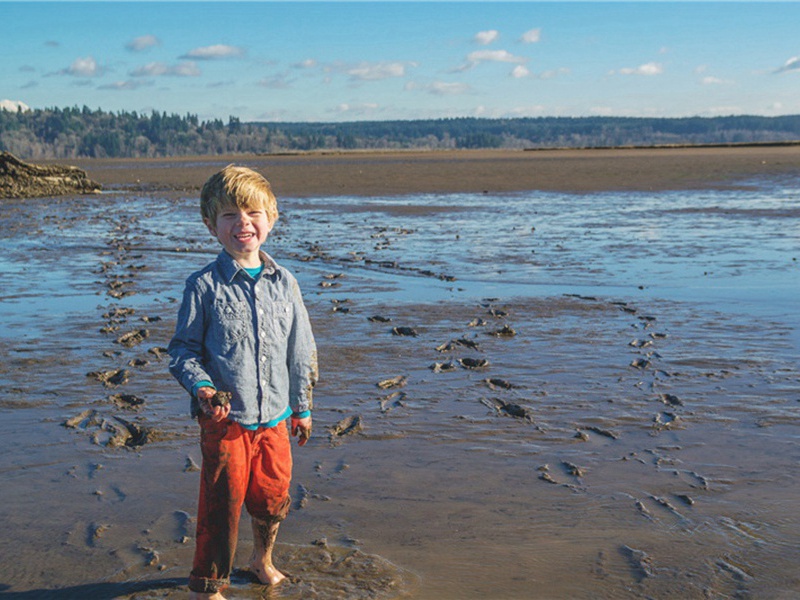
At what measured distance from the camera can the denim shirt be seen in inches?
133

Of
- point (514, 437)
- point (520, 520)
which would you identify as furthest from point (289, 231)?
point (520, 520)

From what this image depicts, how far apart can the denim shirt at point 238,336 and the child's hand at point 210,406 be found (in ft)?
0.21

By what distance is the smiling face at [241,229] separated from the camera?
133 inches

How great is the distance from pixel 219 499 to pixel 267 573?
0.40 metres

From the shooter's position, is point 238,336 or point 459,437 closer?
point 238,336

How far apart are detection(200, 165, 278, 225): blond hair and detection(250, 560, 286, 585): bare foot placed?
134 cm

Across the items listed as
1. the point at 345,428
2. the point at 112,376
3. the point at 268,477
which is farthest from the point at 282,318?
the point at 112,376

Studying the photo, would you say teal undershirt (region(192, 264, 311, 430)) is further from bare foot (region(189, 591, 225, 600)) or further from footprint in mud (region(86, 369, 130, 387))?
footprint in mud (region(86, 369, 130, 387))

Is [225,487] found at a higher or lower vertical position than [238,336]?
lower

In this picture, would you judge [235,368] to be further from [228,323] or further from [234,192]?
[234,192]

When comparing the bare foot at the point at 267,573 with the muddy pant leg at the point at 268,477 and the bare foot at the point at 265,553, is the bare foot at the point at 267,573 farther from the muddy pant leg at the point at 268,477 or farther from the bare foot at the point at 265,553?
the muddy pant leg at the point at 268,477

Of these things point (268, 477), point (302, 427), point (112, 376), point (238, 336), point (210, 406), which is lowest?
point (112, 376)

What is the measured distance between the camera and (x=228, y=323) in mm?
3406

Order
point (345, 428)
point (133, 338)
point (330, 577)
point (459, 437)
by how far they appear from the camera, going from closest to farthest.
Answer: point (330, 577)
point (459, 437)
point (345, 428)
point (133, 338)
